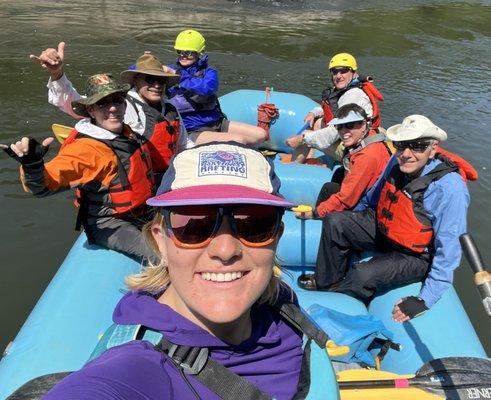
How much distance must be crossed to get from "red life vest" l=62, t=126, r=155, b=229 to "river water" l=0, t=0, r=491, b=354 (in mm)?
1253

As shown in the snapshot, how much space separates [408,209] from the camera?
268cm

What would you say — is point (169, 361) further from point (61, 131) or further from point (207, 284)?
point (61, 131)

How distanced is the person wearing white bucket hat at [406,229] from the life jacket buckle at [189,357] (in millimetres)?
1741

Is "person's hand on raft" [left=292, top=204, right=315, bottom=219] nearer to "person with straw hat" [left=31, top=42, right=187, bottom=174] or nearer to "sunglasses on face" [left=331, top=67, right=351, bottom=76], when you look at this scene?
"person with straw hat" [left=31, top=42, right=187, bottom=174]

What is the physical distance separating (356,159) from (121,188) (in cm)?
161

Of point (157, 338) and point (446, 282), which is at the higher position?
point (157, 338)

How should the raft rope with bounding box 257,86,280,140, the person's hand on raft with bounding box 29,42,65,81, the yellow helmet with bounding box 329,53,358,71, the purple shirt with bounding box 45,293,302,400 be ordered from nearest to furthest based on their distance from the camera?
the purple shirt with bounding box 45,293,302,400 → the person's hand on raft with bounding box 29,42,65,81 → the yellow helmet with bounding box 329,53,358,71 → the raft rope with bounding box 257,86,280,140

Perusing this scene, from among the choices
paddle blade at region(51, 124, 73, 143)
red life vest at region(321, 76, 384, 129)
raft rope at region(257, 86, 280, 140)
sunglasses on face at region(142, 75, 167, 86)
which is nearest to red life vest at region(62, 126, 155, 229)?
paddle blade at region(51, 124, 73, 143)

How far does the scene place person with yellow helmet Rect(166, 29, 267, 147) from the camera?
4.25 meters

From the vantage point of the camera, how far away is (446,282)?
8.07 ft

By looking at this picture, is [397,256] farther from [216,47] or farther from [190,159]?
[216,47]

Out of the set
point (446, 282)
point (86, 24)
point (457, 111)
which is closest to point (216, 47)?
point (86, 24)

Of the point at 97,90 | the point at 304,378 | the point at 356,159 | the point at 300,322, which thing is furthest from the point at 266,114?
the point at 304,378

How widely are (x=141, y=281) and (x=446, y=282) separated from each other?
6.08ft
